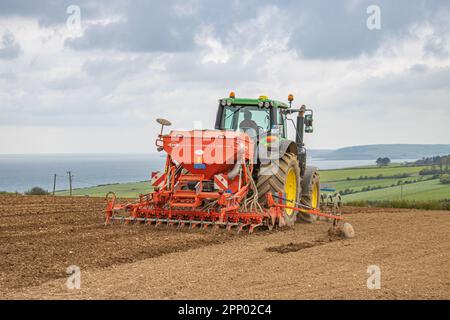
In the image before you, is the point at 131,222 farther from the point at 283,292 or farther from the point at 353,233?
the point at 283,292

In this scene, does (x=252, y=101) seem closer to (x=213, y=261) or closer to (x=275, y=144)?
(x=275, y=144)

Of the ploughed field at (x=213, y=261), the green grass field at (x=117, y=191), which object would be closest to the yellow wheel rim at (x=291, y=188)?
the ploughed field at (x=213, y=261)

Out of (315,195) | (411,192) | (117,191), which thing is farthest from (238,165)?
(117,191)

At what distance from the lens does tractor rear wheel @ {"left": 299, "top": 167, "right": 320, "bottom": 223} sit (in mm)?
14125

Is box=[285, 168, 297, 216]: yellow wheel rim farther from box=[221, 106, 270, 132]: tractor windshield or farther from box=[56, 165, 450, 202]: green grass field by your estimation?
box=[56, 165, 450, 202]: green grass field

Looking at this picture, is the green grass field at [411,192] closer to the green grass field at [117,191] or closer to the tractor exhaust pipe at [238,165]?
the green grass field at [117,191]

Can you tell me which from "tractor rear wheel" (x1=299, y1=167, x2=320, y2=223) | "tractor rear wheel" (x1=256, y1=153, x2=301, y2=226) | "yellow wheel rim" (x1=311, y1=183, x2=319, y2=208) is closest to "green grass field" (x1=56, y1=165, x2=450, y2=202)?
"yellow wheel rim" (x1=311, y1=183, x2=319, y2=208)

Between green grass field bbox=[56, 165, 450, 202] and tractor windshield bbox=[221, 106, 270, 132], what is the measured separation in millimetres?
15140

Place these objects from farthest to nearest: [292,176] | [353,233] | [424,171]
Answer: [424,171], [292,176], [353,233]

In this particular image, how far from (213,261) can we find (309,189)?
6106 mm
